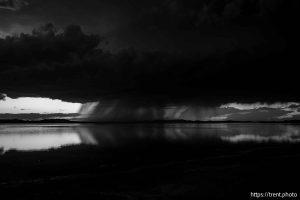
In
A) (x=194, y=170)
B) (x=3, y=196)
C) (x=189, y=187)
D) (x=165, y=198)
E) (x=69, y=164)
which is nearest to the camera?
(x=165, y=198)

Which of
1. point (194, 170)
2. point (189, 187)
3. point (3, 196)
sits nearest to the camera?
point (3, 196)

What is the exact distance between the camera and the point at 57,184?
2288 centimetres

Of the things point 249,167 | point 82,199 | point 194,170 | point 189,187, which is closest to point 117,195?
point 82,199

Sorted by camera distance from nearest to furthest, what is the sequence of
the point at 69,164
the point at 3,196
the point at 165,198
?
the point at 165,198
the point at 3,196
the point at 69,164

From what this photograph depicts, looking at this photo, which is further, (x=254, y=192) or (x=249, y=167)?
(x=249, y=167)

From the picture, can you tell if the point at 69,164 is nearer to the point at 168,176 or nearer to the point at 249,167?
the point at 168,176

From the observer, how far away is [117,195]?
62.3ft

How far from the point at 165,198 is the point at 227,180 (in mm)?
6718

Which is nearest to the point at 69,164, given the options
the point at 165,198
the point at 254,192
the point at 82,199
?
the point at 82,199

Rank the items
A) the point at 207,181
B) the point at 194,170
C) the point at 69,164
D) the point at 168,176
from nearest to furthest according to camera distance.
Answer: the point at 207,181
the point at 168,176
the point at 194,170
the point at 69,164

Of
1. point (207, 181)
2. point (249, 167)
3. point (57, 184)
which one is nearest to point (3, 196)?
point (57, 184)

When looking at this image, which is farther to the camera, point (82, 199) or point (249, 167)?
point (249, 167)

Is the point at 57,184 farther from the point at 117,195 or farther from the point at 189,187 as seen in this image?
the point at 189,187

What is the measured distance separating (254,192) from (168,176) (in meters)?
8.08
